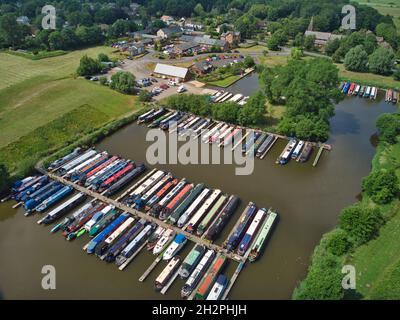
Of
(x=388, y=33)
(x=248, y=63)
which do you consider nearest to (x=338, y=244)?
(x=248, y=63)

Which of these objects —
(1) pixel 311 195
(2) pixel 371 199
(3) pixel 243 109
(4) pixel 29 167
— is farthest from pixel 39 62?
(2) pixel 371 199

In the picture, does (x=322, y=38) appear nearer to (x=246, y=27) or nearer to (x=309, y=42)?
(x=309, y=42)

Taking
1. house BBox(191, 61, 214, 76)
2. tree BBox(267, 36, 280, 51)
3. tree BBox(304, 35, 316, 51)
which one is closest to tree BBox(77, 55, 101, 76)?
house BBox(191, 61, 214, 76)

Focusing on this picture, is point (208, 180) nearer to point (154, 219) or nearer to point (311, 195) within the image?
point (154, 219)

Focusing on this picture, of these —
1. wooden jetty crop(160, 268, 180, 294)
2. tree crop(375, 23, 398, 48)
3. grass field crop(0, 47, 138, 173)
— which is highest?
tree crop(375, 23, 398, 48)
